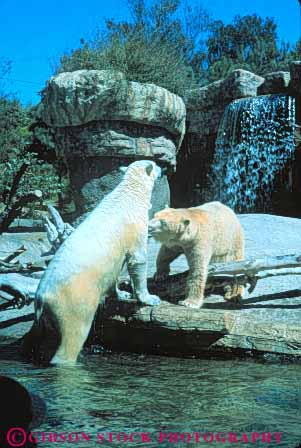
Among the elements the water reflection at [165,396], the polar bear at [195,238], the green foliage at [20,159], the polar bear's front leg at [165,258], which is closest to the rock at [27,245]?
the green foliage at [20,159]

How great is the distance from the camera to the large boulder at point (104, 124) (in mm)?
8555

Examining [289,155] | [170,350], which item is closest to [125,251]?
[170,350]

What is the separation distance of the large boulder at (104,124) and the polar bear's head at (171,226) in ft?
13.8

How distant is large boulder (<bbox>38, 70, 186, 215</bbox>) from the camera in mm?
8555

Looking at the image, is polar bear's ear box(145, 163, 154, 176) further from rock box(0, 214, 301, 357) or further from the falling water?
the falling water

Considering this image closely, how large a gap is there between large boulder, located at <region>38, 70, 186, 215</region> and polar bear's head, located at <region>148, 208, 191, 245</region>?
13.8ft

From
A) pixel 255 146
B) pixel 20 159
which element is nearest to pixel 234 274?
pixel 255 146

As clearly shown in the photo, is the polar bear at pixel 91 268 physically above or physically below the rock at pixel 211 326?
above

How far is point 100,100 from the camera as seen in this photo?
8.59m

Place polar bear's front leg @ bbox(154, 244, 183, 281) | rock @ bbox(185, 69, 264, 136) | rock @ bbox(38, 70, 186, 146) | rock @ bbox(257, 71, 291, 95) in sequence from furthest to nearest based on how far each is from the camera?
1. rock @ bbox(185, 69, 264, 136)
2. rock @ bbox(257, 71, 291, 95)
3. rock @ bbox(38, 70, 186, 146)
4. polar bear's front leg @ bbox(154, 244, 183, 281)

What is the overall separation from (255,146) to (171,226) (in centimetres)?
723

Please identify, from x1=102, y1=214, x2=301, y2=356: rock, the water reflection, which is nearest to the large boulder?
A: x1=102, y1=214, x2=301, y2=356: rock

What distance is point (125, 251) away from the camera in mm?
4348

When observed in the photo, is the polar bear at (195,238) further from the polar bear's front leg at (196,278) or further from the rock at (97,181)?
the rock at (97,181)
